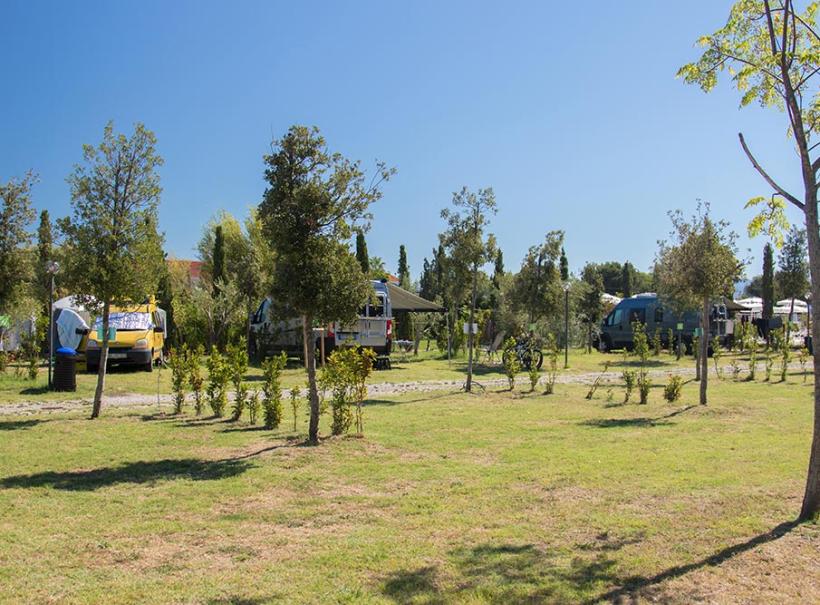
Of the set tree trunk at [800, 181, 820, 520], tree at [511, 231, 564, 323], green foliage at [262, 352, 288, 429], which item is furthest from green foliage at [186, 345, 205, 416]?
tree at [511, 231, 564, 323]

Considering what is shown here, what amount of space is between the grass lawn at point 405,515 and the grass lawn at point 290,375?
478cm

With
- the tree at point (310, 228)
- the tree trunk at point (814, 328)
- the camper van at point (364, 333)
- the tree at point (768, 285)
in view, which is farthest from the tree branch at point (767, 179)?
the tree at point (768, 285)

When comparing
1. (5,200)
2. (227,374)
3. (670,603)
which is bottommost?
(670,603)

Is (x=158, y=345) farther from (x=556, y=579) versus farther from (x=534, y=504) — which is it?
(x=556, y=579)

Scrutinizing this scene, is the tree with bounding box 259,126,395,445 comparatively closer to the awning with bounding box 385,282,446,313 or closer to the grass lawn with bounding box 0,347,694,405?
the grass lawn with bounding box 0,347,694,405

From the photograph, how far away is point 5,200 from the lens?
15.7m

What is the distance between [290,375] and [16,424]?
30.8 ft

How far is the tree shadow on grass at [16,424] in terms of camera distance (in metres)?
9.88

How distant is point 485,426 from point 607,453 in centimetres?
263

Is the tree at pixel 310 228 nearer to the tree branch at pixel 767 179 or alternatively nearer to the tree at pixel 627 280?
the tree branch at pixel 767 179

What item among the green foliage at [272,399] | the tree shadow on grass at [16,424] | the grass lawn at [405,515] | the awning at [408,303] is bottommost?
the grass lawn at [405,515]

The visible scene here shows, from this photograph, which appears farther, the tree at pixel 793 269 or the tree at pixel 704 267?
the tree at pixel 793 269

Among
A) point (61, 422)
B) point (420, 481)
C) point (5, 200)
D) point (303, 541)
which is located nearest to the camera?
point (303, 541)

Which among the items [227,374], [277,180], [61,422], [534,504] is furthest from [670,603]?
[61,422]
